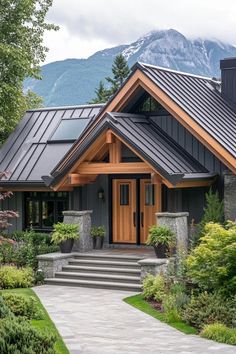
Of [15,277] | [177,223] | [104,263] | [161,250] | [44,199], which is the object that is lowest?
[15,277]

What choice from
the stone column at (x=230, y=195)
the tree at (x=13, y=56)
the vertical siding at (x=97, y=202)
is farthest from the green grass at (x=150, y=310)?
the tree at (x=13, y=56)

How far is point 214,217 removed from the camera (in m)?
21.0

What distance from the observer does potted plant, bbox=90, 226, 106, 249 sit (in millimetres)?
23547

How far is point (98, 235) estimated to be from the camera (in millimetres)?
23562

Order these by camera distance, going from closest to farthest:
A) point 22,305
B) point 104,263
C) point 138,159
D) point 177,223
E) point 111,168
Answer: point 22,305 → point 177,223 → point 104,263 → point 111,168 → point 138,159

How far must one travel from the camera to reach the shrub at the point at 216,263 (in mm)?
15453

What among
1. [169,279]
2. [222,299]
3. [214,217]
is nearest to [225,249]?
[222,299]

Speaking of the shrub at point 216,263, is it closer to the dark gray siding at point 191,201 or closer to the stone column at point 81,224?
the dark gray siding at point 191,201

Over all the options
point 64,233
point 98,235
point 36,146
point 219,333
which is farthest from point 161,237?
point 36,146

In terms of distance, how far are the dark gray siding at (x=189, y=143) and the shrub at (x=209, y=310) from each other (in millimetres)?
7507

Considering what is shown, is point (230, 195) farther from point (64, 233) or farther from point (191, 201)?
point (64, 233)

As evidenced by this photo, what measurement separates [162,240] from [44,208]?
7141 mm

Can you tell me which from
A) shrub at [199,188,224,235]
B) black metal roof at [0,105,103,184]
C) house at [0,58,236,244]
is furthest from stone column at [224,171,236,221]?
black metal roof at [0,105,103,184]

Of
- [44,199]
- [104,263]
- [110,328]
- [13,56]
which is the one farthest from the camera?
[13,56]
